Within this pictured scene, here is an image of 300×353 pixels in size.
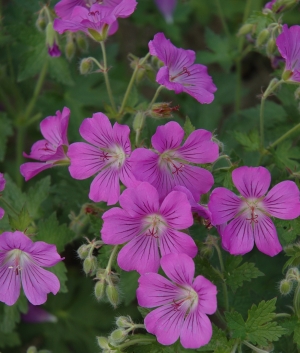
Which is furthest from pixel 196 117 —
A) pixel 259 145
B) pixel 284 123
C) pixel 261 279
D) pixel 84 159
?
pixel 84 159

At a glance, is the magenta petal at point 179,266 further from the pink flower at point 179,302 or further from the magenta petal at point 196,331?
the magenta petal at point 196,331

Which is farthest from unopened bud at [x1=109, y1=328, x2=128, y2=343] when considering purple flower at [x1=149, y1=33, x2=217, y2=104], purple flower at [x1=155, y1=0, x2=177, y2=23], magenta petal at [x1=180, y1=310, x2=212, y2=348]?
purple flower at [x1=155, y1=0, x2=177, y2=23]

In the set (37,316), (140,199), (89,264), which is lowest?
(37,316)

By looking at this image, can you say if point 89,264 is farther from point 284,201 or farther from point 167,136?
point 284,201

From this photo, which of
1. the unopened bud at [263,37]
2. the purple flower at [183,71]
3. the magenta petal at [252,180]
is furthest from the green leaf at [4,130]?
the magenta petal at [252,180]

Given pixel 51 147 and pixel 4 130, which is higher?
pixel 51 147

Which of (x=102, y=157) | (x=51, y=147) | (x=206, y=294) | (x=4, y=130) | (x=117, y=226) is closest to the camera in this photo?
(x=206, y=294)

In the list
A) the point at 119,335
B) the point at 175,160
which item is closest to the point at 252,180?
the point at 175,160

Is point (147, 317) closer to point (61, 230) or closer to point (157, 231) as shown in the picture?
point (157, 231)
